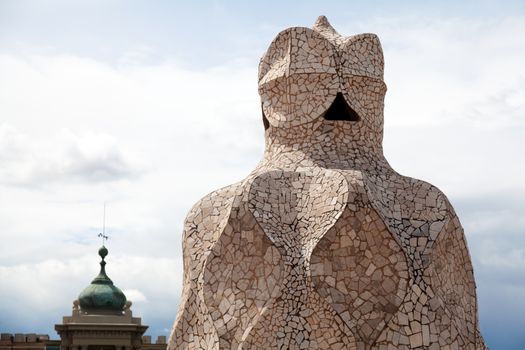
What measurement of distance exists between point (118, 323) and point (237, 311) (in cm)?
2622

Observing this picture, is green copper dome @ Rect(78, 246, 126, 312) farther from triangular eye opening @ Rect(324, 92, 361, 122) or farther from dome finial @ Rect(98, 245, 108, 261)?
triangular eye opening @ Rect(324, 92, 361, 122)

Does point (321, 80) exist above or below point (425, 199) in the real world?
above

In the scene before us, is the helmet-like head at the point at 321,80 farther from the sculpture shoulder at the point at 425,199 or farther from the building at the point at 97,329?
the building at the point at 97,329

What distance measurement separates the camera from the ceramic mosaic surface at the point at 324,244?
50.7 ft

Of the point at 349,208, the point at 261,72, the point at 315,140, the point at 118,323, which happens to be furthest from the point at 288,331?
the point at 118,323

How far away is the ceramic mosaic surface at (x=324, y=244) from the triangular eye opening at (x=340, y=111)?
23 millimetres

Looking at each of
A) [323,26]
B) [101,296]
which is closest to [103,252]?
[101,296]

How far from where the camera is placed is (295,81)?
17344mm

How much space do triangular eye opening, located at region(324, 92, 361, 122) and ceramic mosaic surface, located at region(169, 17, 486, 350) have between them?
0.02m

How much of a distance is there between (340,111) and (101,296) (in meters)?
25.8

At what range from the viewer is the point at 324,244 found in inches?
619

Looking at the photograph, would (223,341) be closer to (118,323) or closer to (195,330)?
(195,330)

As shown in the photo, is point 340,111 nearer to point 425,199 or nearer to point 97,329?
point 425,199

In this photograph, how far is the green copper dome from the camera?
41656mm
